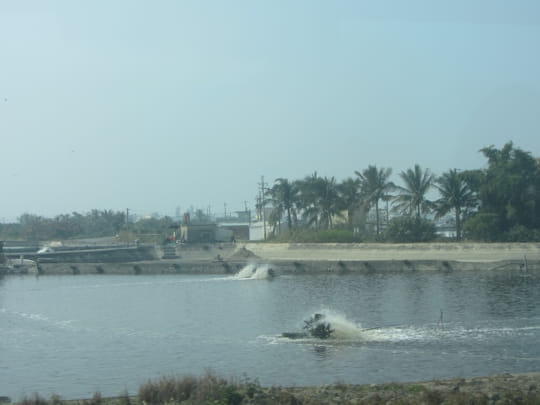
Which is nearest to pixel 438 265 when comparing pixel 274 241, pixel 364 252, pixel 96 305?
pixel 364 252

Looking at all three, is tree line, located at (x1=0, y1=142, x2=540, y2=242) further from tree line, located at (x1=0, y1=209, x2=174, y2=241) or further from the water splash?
tree line, located at (x1=0, y1=209, x2=174, y2=241)

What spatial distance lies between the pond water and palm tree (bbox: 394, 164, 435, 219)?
19393 mm

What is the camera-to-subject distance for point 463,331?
28109mm

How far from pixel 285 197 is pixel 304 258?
14.9 metres

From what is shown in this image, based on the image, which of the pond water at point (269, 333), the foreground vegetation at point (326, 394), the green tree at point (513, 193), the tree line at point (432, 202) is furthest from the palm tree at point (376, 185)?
the foreground vegetation at point (326, 394)

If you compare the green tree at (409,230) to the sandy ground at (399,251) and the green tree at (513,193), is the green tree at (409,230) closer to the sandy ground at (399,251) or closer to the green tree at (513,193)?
the sandy ground at (399,251)

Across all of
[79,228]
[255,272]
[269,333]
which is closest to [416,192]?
[255,272]

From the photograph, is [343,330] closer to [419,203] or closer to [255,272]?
[255,272]

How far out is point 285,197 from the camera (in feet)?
278

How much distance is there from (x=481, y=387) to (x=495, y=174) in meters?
49.8

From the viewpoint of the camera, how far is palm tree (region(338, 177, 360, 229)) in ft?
259

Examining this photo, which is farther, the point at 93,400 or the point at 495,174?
the point at 495,174

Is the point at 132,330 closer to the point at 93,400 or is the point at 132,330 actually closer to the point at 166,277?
the point at 93,400

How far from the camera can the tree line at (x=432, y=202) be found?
205ft
